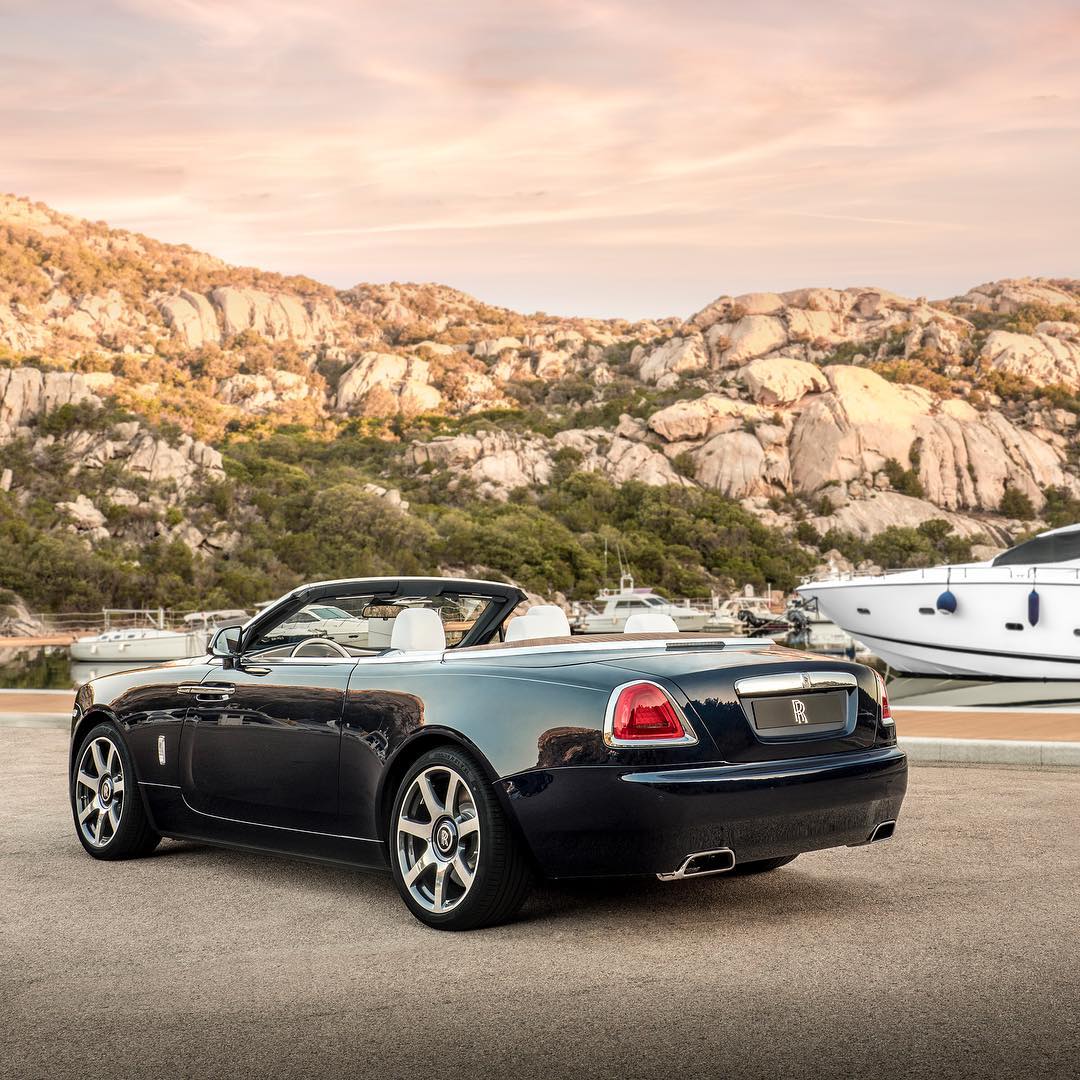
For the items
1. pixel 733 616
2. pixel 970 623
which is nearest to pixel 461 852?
pixel 970 623

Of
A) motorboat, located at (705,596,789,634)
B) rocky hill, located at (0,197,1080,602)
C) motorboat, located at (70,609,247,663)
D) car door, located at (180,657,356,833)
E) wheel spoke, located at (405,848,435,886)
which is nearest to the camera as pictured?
wheel spoke, located at (405,848,435,886)

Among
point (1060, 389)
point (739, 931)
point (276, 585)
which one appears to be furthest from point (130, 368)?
point (739, 931)

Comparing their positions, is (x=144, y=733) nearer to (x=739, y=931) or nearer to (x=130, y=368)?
(x=739, y=931)

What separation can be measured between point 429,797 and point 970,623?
78.0 feet

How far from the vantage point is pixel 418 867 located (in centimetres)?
512

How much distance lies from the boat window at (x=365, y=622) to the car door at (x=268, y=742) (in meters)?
0.26

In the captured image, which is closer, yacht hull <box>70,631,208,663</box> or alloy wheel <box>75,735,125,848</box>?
alloy wheel <box>75,735,125,848</box>

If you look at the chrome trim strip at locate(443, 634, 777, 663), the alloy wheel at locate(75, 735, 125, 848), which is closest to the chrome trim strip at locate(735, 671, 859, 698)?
the chrome trim strip at locate(443, 634, 777, 663)

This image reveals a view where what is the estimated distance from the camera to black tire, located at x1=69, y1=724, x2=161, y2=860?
6480 millimetres

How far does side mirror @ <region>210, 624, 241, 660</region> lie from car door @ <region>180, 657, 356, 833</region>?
0.07 metres

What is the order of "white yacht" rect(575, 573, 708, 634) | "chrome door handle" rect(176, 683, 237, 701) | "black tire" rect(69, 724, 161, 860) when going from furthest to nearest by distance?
"white yacht" rect(575, 573, 708, 634), "black tire" rect(69, 724, 161, 860), "chrome door handle" rect(176, 683, 237, 701)

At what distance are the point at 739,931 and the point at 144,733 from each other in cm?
308

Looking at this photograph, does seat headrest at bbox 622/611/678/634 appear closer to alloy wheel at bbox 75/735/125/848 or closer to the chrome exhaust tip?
the chrome exhaust tip

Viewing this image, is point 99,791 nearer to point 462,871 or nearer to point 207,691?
point 207,691
